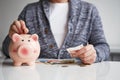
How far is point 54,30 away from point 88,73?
37 cm

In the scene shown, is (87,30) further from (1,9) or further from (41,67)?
(1,9)

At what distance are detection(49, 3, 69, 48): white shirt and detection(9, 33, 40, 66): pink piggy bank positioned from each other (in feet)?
0.85

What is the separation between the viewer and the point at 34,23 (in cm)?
106

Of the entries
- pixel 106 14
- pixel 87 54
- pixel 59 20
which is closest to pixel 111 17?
pixel 106 14

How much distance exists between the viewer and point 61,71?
734mm

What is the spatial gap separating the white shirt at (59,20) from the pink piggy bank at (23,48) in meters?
0.26

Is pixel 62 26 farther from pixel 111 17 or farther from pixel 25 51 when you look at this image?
pixel 111 17

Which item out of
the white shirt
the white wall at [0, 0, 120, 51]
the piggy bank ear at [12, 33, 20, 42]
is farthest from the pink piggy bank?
the white wall at [0, 0, 120, 51]

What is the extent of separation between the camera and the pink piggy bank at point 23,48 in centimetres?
76

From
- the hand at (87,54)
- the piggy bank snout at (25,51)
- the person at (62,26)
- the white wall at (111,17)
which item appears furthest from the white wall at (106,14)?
the piggy bank snout at (25,51)

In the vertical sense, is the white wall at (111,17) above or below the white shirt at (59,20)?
below

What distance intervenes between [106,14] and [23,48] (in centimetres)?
90

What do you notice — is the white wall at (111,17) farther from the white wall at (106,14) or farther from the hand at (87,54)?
the hand at (87,54)

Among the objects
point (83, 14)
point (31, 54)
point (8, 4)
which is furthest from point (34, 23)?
point (8, 4)
